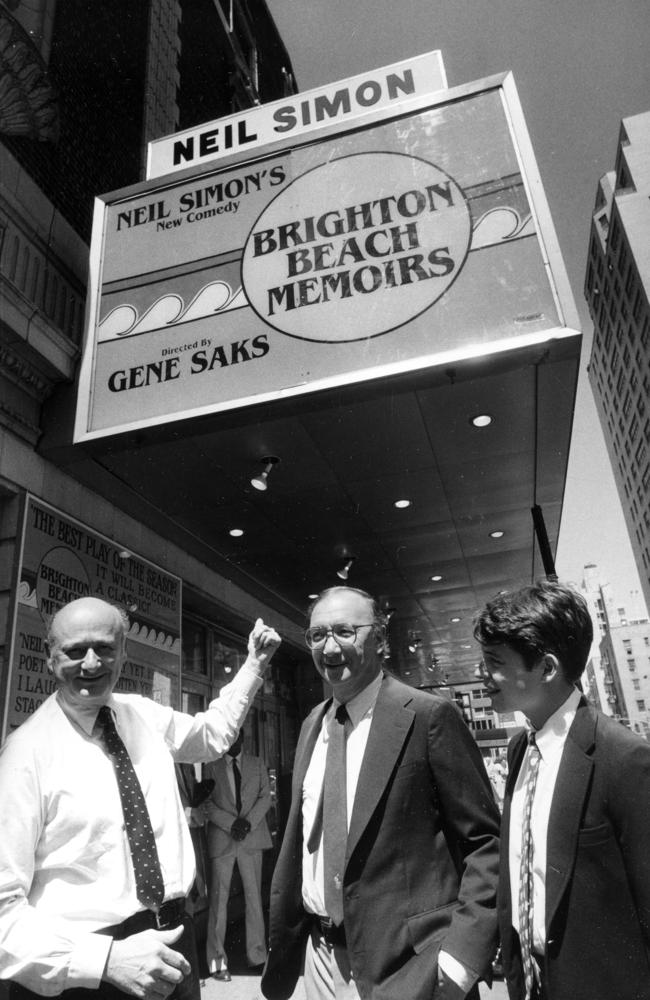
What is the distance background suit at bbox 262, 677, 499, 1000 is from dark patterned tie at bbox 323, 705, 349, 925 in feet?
0.23

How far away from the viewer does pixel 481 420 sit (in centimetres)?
594

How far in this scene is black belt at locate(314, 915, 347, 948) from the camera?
78.0 inches

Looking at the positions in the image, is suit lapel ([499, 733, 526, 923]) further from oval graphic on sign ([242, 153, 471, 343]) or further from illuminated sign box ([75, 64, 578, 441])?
oval graphic on sign ([242, 153, 471, 343])

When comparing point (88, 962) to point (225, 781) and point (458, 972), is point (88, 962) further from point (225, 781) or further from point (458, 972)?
point (225, 781)

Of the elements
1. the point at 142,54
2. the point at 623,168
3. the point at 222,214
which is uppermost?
the point at 623,168

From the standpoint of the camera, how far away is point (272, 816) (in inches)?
437

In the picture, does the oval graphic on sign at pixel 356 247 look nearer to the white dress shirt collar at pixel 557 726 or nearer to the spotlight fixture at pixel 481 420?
the spotlight fixture at pixel 481 420

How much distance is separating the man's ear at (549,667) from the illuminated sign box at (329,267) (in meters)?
3.21

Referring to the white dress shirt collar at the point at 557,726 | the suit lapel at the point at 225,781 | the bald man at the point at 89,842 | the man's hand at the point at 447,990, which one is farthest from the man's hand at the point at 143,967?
the suit lapel at the point at 225,781

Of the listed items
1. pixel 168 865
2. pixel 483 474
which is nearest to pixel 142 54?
pixel 483 474

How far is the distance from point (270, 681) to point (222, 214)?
9178 mm

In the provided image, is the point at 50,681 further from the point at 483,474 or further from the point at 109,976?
the point at 483,474

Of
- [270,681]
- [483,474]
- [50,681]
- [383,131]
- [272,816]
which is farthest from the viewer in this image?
[270,681]

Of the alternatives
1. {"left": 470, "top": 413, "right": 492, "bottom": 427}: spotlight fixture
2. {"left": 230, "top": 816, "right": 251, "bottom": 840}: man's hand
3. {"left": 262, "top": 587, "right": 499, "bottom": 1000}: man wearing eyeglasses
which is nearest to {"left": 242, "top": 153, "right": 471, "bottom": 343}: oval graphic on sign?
{"left": 470, "top": 413, "right": 492, "bottom": 427}: spotlight fixture
